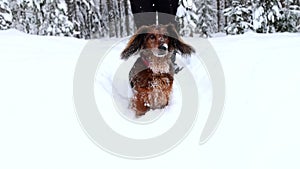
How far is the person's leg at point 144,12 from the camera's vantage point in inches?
139

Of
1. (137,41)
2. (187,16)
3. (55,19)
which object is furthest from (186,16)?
(137,41)

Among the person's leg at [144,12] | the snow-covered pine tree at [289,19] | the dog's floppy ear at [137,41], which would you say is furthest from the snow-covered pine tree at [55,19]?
the dog's floppy ear at [137,41]

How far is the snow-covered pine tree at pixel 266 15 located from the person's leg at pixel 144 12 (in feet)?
41.3

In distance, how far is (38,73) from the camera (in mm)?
3594

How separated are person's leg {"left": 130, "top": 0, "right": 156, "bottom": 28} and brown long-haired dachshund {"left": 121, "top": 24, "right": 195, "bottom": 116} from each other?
0.72 ft

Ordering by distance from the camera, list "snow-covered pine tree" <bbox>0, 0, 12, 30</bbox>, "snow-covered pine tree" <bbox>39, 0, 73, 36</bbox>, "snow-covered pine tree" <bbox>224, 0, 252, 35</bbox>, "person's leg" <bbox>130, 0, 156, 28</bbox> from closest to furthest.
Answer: "person's leg" <bbox>130, 0, 156, 28</bbox>
"snow-covered pine tree" <bbox>0, 0, 12, 30</bbox>
"snow-covered pine tree" <bbox>224, 0, 252, 35</bbox>
"snow-covered pine tree" <bbox>39, 0, 73, 36</bbox>

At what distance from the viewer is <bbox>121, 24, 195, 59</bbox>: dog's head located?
3.30m

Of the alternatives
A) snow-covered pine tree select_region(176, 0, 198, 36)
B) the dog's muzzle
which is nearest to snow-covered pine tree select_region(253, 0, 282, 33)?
snow-covered pine tree select_region(176, 0, 198, 36)

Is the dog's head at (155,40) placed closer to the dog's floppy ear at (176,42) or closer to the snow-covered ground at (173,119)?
the dog's floppy ear at (176,42)

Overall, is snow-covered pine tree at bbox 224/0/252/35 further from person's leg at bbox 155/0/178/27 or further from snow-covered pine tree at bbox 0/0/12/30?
person's leg at bbox 155/0/178/27

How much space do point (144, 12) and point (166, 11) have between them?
25 cm

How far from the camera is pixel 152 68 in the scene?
3.39 metres

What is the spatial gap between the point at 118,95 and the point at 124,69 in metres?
0.60

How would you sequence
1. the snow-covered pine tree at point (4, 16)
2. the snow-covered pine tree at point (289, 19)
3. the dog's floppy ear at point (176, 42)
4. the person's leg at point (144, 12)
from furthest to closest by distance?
1. the snow-covered pine tree at point (289, 19)
2. the snow-covered pine tree at point (4, 16)
3. the person's leg at point (144, 12)
4. the dog's floppy ear at point (176, 42)
